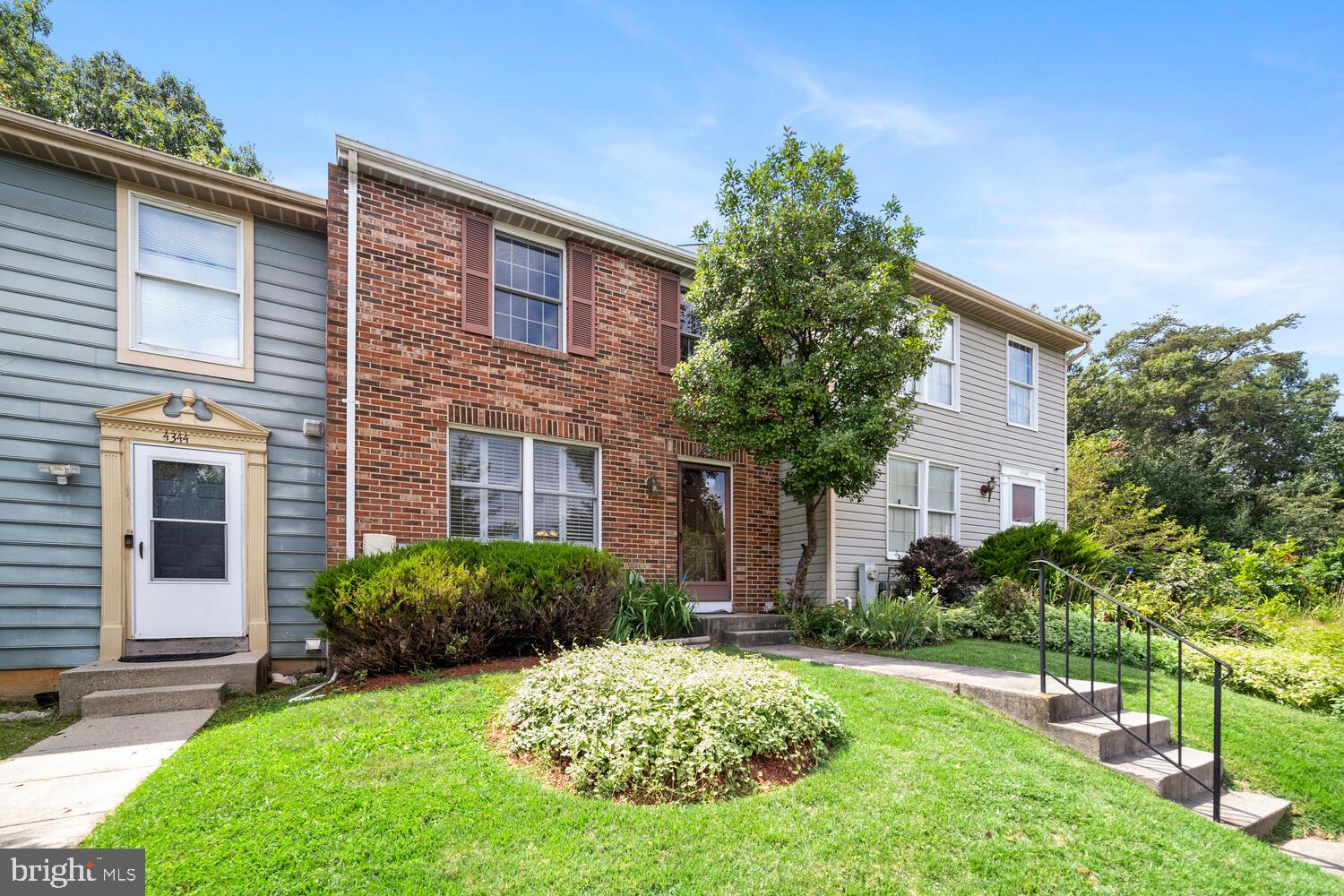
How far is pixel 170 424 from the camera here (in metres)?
6.52

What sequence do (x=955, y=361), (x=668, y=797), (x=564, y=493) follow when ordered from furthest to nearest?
(x=955, y=361)
(x=564, y=493)
(x=668, y=797)

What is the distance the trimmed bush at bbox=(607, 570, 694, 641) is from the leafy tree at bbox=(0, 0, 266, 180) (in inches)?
490

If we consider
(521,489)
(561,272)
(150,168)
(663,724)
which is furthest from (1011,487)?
(150,168)

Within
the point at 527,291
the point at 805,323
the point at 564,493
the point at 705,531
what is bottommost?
the point at 705,531

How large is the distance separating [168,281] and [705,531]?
6789 mm

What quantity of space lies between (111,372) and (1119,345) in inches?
1214

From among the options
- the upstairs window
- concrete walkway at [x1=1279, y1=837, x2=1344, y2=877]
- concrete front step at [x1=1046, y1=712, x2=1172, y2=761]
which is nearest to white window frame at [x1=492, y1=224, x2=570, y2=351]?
Result: the upstairs window

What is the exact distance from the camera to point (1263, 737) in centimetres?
544

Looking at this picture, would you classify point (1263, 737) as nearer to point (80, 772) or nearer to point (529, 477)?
point (529, 477)

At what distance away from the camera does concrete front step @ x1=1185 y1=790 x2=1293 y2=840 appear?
162 inches

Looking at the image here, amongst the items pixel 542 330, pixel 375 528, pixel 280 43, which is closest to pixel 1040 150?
pixel 542 330

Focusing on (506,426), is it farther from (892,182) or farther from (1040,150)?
(1040,150)

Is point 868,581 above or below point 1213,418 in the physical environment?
below

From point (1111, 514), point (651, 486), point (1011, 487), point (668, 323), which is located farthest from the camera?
point (1111, 514)
